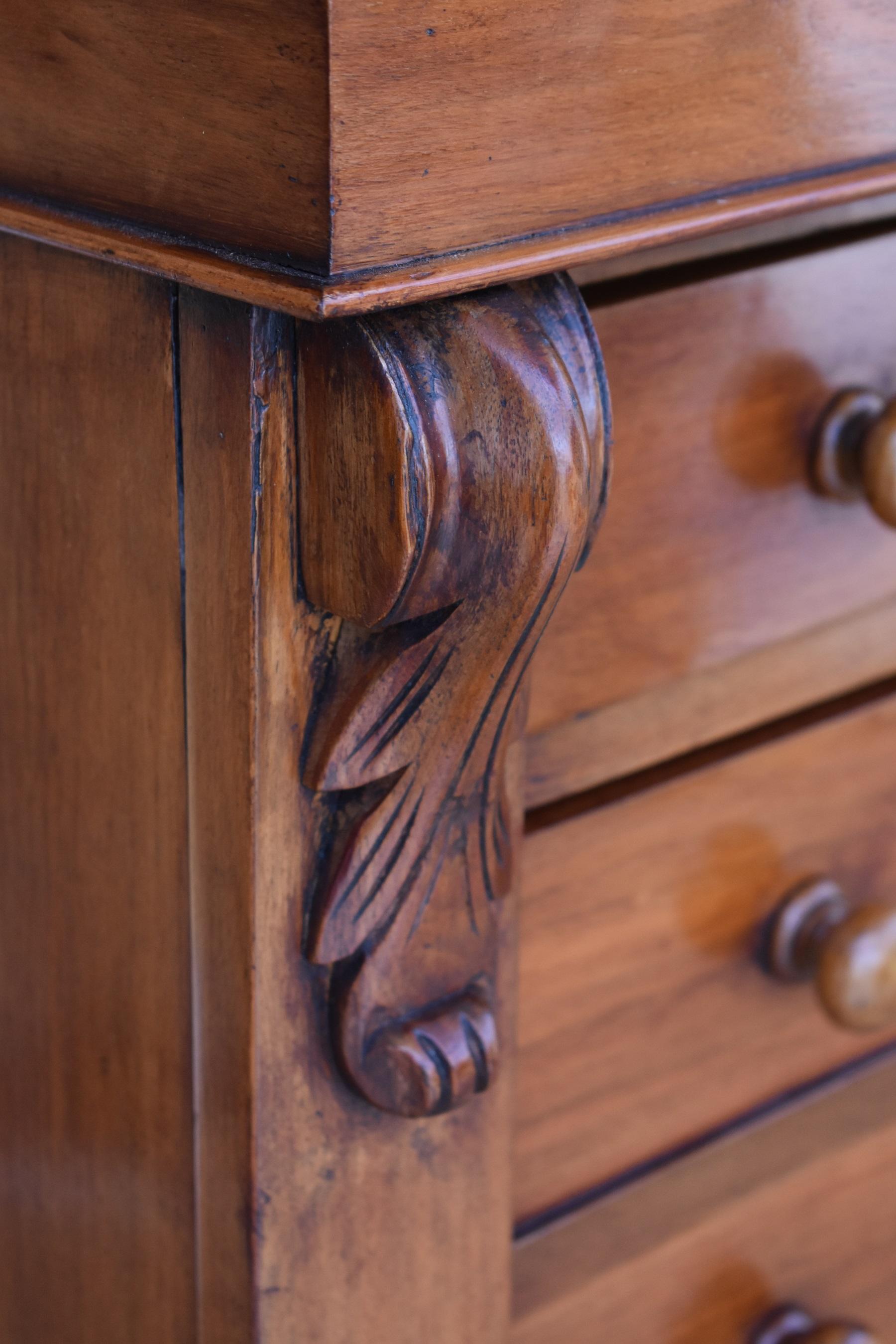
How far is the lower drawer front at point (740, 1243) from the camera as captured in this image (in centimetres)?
54

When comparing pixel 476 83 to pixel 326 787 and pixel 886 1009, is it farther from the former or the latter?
pixel 886 1009

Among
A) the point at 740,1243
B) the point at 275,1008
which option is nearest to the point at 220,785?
the point at 275,1008

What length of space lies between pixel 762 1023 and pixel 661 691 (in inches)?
5.9

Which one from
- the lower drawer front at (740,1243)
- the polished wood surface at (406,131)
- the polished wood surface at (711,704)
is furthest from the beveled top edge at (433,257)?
the lower drawer front at (740,1243)

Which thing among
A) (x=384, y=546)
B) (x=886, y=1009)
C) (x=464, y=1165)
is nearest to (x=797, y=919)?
(x=886, y=1009)

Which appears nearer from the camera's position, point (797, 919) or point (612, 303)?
point (612, 303)

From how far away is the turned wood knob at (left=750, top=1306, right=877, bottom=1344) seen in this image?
588 mm

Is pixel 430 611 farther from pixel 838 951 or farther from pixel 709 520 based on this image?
pixel 838 951

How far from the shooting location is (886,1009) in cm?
53

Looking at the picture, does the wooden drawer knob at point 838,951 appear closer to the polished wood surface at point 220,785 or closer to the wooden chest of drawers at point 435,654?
the wooden chest of drawers at point 435,654

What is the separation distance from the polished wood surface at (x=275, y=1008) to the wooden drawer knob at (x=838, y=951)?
130 millimetres

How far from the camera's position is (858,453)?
18.6 inches

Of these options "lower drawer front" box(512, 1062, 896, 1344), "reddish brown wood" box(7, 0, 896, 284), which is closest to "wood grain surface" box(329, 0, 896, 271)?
"reddish brown wood" box(7, 0, 896, 284)

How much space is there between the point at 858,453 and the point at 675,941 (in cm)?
17
